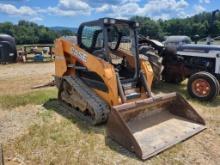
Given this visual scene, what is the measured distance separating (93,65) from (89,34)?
100cm

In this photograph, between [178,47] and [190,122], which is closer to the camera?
A: [190,122]

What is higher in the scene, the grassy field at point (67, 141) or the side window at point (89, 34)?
the side window at point (89, 34)

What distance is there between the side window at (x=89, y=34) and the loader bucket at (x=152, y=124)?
1940mm

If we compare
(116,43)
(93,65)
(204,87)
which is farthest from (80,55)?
(204,87)

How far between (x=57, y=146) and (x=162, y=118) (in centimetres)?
198

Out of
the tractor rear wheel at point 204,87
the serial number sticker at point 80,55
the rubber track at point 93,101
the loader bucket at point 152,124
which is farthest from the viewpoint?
the tractor rear wheel at point 204,87

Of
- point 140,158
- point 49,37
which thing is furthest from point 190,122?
point 49,37

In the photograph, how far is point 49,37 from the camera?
1581 inches

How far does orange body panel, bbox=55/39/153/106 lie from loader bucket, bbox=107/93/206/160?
0.54m

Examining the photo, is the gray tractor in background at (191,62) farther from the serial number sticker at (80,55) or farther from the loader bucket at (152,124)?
the serial number sticker at (80,55)

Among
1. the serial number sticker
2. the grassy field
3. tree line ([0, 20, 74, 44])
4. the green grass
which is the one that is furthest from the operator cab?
tree line ([0, 20, 74, 44])

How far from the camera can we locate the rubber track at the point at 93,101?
17.3ft

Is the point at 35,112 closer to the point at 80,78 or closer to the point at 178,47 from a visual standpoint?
the point at 80,78

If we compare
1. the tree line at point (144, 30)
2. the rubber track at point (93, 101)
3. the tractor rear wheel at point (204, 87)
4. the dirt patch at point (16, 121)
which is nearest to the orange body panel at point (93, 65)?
the rubber track at point (93, 101)
